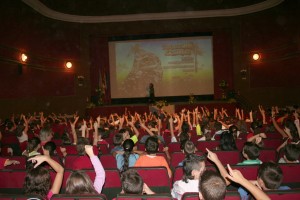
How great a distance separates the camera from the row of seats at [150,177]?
3.33 meters

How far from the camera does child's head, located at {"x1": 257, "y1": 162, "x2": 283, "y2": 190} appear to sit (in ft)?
8.25

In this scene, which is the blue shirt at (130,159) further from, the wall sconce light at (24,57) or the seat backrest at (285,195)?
the wall sconce light at (24,57)

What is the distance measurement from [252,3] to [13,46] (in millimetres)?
12260

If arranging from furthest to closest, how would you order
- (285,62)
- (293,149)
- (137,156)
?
(285,62) → (137,156) → (293,149)

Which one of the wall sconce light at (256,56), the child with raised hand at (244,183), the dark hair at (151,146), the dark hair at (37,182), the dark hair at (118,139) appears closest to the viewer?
the child with raised hand at (244,183)

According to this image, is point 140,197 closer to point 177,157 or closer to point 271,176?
point 271,176

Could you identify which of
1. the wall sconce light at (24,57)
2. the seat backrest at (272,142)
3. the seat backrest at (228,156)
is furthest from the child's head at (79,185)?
the wall sconce light at (24,57)

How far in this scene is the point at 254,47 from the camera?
16.9m

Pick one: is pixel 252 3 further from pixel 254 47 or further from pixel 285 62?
pixel 285 62

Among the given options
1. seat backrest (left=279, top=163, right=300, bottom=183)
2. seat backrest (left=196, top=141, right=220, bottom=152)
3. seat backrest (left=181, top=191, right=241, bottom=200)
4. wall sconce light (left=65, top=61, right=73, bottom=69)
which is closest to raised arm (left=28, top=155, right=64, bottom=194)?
seat backrest (left=181, top=191, right=241, bottom=200)

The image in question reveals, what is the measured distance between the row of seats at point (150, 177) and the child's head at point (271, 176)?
0.74 m

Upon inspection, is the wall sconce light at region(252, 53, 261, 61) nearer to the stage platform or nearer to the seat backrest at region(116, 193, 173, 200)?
the stage platform

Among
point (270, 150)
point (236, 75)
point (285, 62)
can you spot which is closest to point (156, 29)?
point (236, 75)

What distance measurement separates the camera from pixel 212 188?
6.26ft
